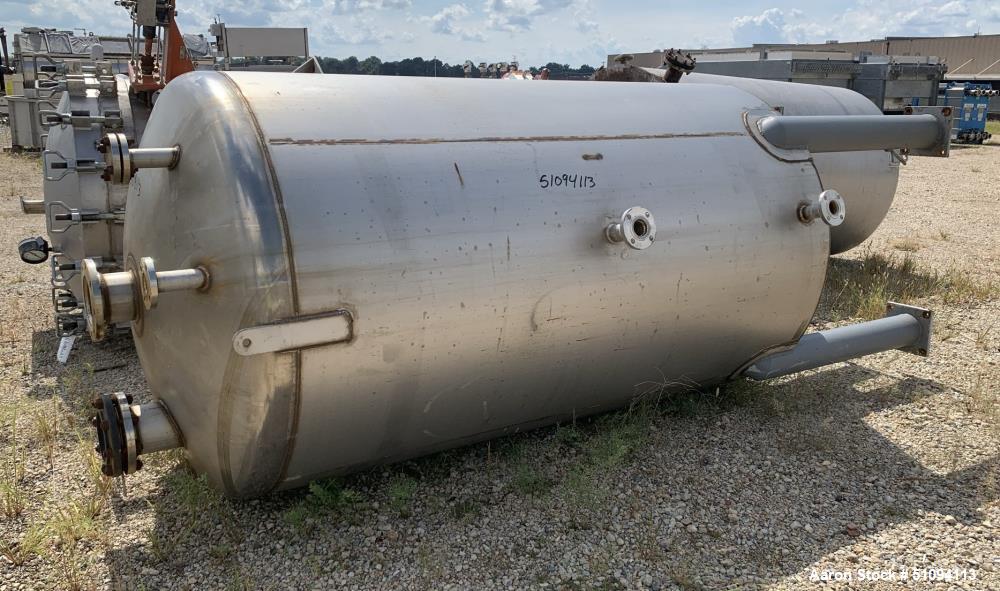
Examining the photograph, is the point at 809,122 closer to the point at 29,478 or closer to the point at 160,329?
the point at 160,329

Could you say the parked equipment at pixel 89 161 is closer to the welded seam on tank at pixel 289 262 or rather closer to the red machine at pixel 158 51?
the red machine at pixel 158 51

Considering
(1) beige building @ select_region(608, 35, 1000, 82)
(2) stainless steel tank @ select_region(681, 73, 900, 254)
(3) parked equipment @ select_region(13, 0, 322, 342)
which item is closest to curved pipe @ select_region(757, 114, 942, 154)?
(2) stainless steel tank @ select_region(681, 73, 900, 254)

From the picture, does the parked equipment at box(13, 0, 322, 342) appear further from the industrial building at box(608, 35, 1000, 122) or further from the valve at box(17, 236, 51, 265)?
the industrial building at box(608, 35, 1000, 122)

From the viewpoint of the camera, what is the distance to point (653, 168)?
362 cm

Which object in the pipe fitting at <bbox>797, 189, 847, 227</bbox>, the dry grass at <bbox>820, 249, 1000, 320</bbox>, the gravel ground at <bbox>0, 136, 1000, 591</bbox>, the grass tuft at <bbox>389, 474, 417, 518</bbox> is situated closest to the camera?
the gravel ground at <bbox>0, 136, 1000, 591</bbox>

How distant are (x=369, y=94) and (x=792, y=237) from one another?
221 cm

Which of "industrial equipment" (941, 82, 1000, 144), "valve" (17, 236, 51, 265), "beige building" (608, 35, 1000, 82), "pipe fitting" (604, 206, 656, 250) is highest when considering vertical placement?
"beige building" (608, 35, 1000, 82)

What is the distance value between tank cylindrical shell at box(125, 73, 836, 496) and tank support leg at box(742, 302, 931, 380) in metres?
0.42

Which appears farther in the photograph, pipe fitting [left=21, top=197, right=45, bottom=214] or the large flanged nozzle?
pipe fitting [left=21, top=197, right=45, bottom=214]

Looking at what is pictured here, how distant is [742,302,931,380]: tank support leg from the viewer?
4.30m

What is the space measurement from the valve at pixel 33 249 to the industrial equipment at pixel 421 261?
2491 mm

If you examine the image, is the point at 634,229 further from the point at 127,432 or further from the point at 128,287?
the point at 127,432

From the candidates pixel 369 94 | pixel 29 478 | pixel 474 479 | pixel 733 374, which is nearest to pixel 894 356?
pixel 733 374

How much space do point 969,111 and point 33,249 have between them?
2490cm
